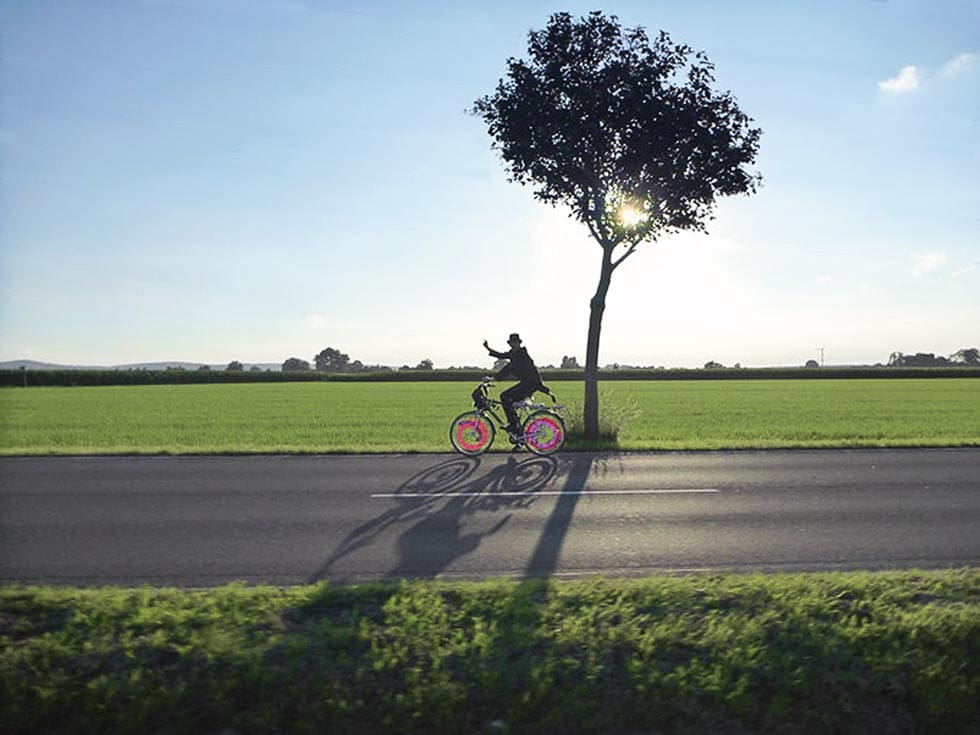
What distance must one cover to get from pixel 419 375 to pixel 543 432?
6317 cm

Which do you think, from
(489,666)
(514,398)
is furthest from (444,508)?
(489,666)

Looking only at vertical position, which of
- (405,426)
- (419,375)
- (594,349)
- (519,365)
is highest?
(594,349)

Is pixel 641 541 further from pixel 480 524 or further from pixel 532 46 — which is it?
pixel 532 46

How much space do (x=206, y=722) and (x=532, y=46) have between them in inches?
606

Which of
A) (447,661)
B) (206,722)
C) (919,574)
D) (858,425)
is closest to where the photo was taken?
(206,722)

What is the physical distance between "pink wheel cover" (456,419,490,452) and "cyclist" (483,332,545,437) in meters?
0.48

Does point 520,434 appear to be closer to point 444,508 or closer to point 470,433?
point 470,433

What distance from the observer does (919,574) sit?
5.15 metres

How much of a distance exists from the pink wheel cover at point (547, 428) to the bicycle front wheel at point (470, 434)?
0.73 meters

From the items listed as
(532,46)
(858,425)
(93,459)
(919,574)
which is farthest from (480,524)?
(858,425)

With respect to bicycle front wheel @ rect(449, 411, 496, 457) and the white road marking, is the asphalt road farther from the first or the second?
bicycle front wheel @ rect(449, 411, 496, 457)

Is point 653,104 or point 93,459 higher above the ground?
point 653,104

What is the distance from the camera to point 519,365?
530 inches

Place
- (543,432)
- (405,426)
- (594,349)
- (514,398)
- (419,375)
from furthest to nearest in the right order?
(419,375) < (405,426) < (594,349) < (543,432) < (514,398)
